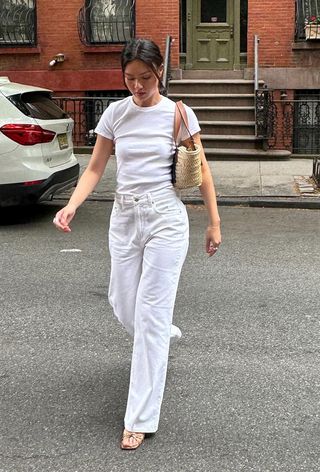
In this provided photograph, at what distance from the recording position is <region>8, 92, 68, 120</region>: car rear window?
25.9ft

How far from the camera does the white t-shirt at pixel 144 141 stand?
2961mm

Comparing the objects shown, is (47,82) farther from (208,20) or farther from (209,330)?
(209,330)

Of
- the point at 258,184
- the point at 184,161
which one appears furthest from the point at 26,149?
the point at 184,161

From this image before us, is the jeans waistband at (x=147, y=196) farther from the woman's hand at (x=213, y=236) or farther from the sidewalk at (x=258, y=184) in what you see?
the sidewalk at (x=258, y=184)

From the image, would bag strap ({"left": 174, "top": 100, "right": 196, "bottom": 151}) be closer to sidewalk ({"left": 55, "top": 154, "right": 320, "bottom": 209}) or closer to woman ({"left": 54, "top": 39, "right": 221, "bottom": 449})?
woman ({"left": 54, "top": 39, "right": 221, "bottom": 449})

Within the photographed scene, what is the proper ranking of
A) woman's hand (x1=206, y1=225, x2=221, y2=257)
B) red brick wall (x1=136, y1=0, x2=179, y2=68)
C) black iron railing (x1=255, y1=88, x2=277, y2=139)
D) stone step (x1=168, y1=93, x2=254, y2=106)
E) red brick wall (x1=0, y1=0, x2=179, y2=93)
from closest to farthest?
woman's hand (x1=206, y1=225, x2=221, y2=257) < black iron railing (x1=255, y1=88, x2=277, y2=139) < stone step (x1=168, y1=93, x2=254, y2=106) < red brick wall (x1=136, y1=0, x2=179, y2=68) < red brick wall (x1=0, y1=0, x2=179, y2=93)

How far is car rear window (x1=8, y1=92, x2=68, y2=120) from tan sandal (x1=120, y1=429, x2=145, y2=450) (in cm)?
567

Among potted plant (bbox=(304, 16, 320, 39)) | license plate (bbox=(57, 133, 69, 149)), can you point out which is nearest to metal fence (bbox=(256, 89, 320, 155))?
potted plant (bbox=(304, 16, 320, 39))

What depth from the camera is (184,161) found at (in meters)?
2.97

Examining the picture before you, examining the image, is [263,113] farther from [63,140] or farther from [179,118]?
[179,118]

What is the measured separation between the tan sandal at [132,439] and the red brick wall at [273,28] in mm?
11724

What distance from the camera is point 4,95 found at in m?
7.89

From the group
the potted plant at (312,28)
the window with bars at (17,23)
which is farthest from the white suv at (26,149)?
the potted plant at (312,28)

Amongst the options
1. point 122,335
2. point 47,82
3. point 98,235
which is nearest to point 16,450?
point 122,335
